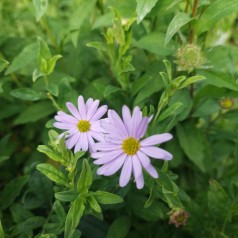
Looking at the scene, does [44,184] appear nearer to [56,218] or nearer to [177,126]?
[56,218]

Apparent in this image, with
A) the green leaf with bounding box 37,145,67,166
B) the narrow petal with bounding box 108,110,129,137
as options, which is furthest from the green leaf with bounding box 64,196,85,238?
the narrow petal with bounding box 108,110,129,137

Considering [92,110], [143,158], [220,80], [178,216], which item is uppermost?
[220,80]

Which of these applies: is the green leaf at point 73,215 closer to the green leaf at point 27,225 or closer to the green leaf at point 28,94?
the green leaf at point 27,225

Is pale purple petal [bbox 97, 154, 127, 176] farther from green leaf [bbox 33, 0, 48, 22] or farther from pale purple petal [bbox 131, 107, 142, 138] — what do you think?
green leaf [bbox 33, 0, 48, 22]

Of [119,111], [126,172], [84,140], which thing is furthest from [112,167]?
[119,111]

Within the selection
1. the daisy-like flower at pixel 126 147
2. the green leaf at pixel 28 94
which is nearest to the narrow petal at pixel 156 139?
the daisy-like flower at pixel 126 147

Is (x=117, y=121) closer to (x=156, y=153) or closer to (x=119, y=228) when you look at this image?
(x=156, y=153)

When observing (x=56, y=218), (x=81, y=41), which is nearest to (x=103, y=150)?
(x=56, y=218)
